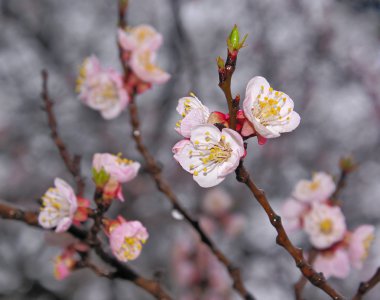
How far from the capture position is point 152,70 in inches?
101

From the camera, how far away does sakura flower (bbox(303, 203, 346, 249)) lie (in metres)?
2.29

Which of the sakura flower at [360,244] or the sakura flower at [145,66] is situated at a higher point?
the sakura flower at [145,66]

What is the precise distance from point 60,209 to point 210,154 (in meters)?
0.71

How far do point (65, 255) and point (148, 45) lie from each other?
3.99ft

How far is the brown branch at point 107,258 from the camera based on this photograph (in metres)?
1.79

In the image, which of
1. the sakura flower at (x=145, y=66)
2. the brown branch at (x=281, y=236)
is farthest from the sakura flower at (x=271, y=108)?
the sakura flower at (x=145, y=66)

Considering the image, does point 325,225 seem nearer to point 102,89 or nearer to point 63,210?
point 63,210

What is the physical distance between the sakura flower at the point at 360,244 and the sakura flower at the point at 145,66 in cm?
134

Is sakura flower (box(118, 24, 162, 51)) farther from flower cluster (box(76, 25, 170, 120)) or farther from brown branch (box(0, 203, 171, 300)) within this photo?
→ brown branch (box(0, 203, 171, 300))

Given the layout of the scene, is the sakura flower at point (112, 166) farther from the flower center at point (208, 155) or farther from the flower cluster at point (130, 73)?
the flower cluster at point (130, 73)

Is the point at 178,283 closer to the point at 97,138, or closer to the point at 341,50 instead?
the point at 97,138

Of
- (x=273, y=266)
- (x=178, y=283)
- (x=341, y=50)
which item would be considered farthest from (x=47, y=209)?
(x=341, y=50)

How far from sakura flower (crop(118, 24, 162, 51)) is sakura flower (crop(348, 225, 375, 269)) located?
1.50 m

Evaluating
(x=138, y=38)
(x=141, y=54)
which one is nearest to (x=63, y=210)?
(x=141, y=54)
